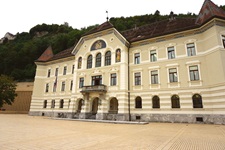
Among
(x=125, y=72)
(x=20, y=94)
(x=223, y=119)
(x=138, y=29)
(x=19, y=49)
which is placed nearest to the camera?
(x=223, y=119)

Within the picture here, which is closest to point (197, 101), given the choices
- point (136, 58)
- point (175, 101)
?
point (175, 101)

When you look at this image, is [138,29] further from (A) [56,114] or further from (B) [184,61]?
(A) [56,114]

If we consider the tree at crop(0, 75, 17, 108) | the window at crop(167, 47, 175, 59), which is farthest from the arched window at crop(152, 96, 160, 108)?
the tree at crop(0, 75, 17, 108)

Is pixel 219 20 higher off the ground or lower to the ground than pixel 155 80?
higher

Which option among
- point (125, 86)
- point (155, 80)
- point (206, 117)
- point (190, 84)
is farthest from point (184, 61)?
point (125, 86)

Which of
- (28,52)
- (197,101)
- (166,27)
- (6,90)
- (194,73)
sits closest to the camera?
(197,101)

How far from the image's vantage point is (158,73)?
2112cm

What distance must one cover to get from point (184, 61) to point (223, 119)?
8.04m

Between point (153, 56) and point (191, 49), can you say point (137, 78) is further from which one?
point (191, 49)

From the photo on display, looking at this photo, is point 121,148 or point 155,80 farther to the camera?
point 155,80

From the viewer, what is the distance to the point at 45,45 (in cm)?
6869

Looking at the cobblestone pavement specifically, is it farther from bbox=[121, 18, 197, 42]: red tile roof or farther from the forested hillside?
the forested hillside

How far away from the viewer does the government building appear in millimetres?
17562

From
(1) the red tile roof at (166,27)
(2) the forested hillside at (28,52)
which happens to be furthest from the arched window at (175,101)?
(2) the forested hillside at (28,52)
